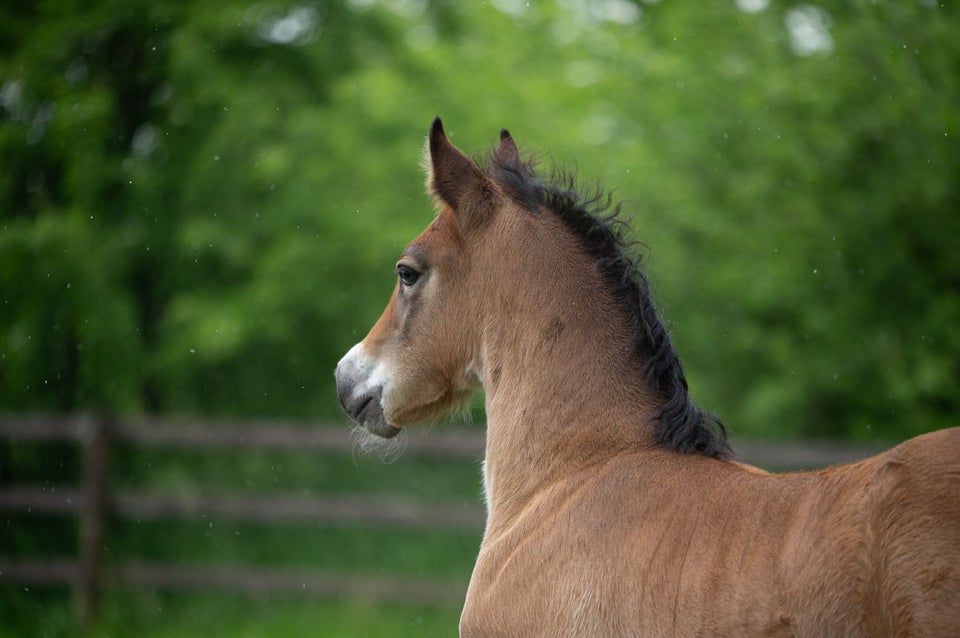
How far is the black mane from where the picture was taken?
3.19 meters

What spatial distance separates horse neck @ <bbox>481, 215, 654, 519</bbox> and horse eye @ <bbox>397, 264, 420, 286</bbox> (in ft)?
1.15

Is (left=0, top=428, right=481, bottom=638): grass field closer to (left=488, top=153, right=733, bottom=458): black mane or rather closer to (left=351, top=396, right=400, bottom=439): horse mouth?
(left=351, top=396, right=400, bottom=439): horse mouth

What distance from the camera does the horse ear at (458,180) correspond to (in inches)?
142

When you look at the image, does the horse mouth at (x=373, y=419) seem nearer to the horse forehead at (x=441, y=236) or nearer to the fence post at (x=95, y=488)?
the horse forehead at (x=441, y=236)

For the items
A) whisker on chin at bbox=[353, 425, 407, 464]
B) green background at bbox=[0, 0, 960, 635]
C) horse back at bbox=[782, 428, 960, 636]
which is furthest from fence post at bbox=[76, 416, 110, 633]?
horse back at bbox=[782, 428, 960, 636]

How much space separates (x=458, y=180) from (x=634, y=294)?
0.77m

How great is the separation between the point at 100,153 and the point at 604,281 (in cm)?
816

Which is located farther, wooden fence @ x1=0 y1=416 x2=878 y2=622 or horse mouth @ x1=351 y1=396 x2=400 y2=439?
wooden fence @ x1=0 y1=416 x2=878 y2=622

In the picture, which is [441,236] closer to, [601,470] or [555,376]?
[555,376]

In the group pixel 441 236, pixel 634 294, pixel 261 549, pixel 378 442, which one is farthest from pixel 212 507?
pixel 634 294

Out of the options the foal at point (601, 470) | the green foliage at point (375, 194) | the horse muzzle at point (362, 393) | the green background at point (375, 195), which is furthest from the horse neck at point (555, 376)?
the green foliage at point (375, 194)

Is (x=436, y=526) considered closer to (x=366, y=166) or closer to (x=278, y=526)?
(x=278, y=526)

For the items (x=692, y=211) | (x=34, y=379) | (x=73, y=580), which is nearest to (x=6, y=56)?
(x=34, y=379)

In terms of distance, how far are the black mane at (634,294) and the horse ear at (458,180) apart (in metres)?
0.11
